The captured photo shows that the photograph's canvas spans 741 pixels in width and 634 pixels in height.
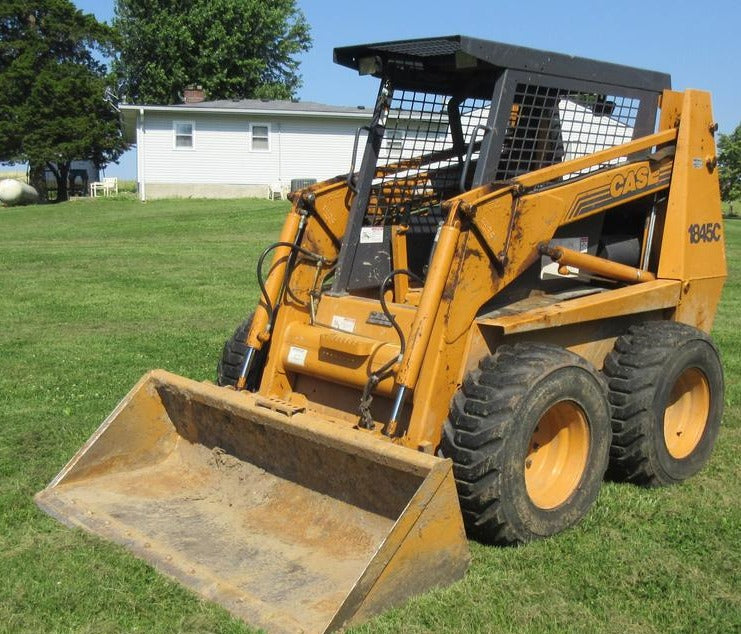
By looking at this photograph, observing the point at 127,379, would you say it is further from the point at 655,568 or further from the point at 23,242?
the point at 23,242

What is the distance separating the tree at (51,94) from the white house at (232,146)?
7391 mm

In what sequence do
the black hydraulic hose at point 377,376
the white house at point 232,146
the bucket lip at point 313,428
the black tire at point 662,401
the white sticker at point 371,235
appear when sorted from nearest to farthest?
1. the bucket lip at point 313,428
2. the black hydraulic hose at point 377,376
3. the black tire at point 662,401
4. the white sticker at point 371,235
5. the white house at point 232,146

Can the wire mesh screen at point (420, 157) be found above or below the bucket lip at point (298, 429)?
above

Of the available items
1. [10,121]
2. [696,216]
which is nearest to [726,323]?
[696,216]

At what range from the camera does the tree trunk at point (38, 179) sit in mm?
36447

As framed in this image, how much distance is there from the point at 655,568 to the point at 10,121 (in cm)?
3673

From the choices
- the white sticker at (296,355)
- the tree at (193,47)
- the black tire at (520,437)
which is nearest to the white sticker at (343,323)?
the white sticker at (296,355)

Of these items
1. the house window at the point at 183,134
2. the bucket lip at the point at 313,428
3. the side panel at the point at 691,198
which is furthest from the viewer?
the house window at the point at 183,134

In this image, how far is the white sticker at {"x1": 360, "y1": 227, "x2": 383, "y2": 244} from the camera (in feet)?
18.2

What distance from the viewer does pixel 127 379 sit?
25.4 feet

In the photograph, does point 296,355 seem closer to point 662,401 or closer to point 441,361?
point 441,361

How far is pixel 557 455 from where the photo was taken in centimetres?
488

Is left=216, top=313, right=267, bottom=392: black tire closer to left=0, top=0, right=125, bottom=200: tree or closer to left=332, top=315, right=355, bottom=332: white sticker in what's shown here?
left=332, top=315, right=355, bottom=332: white sticker

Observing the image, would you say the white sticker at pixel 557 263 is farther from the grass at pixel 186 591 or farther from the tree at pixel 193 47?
the tree at pixel 193 47
